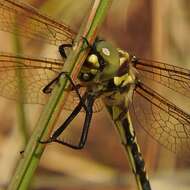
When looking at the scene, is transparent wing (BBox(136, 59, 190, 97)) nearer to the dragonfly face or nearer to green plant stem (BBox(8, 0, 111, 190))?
the dragonfly face

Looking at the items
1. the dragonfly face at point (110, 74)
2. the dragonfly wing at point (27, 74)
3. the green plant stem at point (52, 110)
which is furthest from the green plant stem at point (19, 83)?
the green plant stem at point (52, 110)

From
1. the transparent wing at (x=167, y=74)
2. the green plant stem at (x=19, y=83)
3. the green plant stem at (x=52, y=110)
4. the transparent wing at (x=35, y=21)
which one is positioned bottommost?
the green plant stem at (x=52, y=110)

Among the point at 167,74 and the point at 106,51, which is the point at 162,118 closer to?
the point at 167,74

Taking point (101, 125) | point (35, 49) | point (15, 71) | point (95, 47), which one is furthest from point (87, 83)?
point (101, 125)

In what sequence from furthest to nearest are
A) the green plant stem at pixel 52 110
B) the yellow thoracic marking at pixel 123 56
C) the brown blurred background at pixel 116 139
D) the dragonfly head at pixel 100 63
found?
the brown blurred background at pixel 116 139 → the yellow thoracic marking at pixel 123 56 → the dragonfly head at pixel 100 63 → the green plant stem at pixel 52 110

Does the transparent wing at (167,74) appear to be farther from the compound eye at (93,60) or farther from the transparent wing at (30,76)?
the compound eye at (93,60)

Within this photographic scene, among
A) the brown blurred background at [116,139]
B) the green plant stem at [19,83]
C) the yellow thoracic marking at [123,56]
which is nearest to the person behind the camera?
the yellow thoracic marking at [123,56]

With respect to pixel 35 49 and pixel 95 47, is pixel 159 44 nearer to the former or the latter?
pixel 35 49
